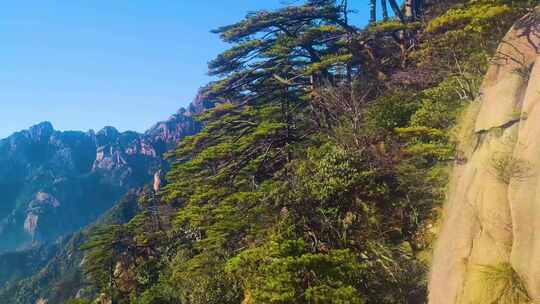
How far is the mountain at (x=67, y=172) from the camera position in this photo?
150625 mm

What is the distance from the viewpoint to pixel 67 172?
168000 mm

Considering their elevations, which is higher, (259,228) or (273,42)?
(273,42)

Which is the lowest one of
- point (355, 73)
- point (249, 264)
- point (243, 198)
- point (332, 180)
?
point (249, 264)

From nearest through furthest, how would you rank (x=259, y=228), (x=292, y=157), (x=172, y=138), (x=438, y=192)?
1. (x=438, y=192)
2. (x=259, y=228)
3. (x=292, y=157)
4. (x=172, y=138)

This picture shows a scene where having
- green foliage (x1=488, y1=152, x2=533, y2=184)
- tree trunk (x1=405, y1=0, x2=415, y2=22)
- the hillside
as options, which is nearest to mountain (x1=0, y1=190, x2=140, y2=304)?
the hillside

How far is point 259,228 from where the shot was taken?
14562mm

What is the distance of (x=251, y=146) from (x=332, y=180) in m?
8.10

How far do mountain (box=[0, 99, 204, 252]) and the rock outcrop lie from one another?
13941cm

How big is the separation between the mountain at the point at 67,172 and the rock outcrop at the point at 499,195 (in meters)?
139

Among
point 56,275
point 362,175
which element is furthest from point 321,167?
point 56,275

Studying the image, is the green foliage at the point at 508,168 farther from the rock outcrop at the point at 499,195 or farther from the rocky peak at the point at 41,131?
the rocky peak at the point at 41,131

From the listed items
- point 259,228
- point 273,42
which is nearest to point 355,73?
point 273,42

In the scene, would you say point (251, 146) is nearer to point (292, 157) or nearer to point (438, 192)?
point (292, 157)

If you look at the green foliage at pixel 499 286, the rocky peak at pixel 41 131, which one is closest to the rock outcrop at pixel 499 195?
the green foliage at pixel 499 286
